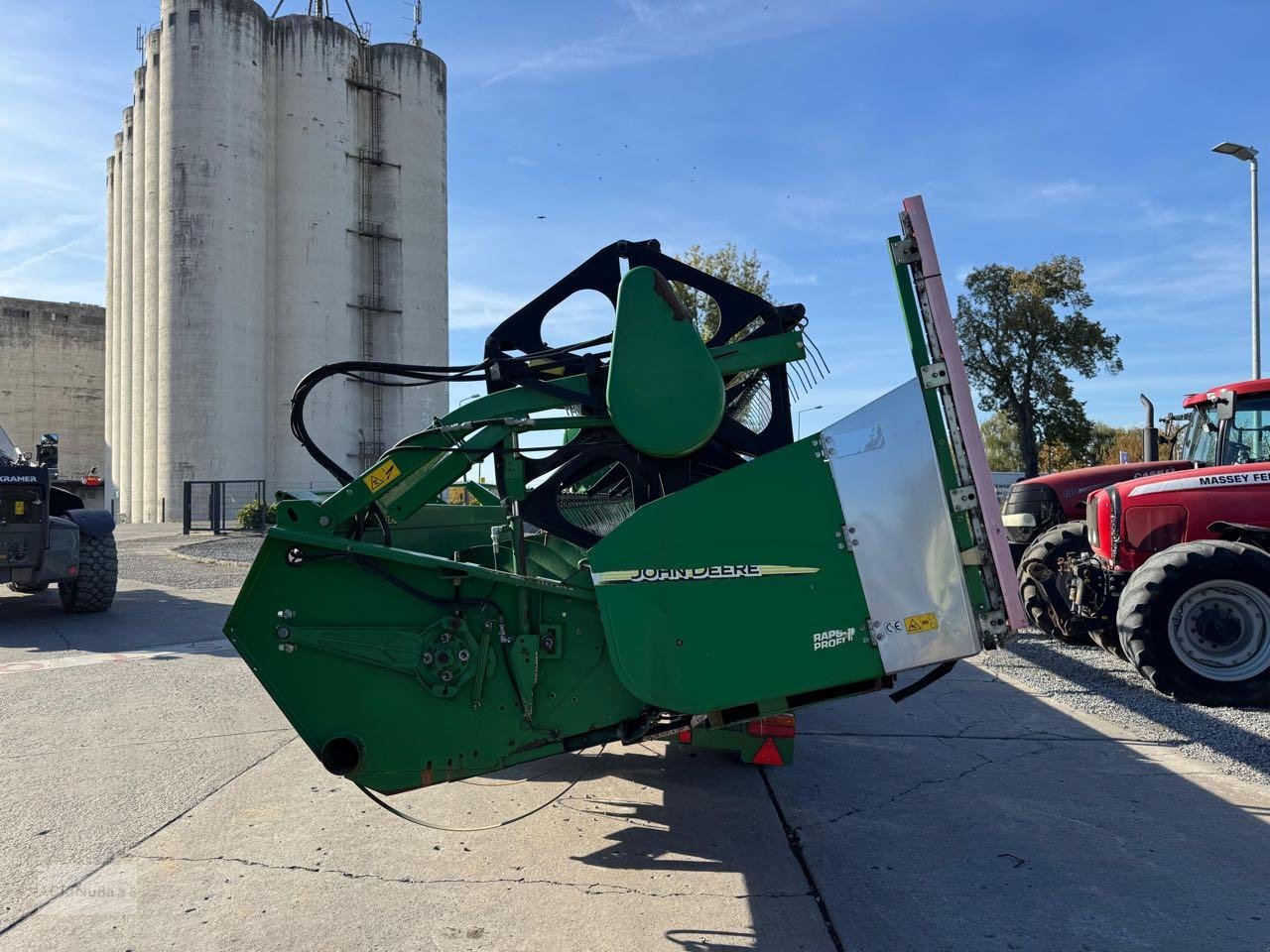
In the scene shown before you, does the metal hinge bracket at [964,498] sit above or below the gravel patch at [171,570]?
above

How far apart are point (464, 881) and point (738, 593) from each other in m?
1.62

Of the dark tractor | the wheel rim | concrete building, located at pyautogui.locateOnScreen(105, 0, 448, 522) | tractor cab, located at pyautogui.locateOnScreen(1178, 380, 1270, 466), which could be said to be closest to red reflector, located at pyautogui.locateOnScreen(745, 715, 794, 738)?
the wheel rim

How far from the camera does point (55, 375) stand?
5044 cm

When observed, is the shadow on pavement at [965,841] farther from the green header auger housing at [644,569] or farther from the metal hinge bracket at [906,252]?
the metal hinge bracket at [906,252]

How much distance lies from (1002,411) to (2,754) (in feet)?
97.6

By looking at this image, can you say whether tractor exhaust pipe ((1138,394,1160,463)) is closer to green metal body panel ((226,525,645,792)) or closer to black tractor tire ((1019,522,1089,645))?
black tractor tire ((1019,522,1089,645))

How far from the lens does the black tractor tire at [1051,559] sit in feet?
28.5

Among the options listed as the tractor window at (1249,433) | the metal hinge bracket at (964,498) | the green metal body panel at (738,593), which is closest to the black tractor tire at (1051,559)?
the tractor window at (1249,433)

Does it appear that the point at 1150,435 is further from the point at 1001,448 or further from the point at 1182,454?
the point at 1001,448

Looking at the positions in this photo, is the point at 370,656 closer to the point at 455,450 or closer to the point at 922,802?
the point at 455,450

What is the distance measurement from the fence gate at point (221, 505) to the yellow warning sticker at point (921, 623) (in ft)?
82.1

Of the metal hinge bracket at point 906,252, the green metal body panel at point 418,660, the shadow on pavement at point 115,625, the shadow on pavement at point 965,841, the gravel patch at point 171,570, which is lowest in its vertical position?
the shadow on pavement at point 965,841

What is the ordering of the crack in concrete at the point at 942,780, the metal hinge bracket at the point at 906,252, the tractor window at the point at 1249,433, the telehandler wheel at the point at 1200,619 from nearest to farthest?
the metal hinge bracket at the point at 906,252 → the crack in concrete at the point at 942,780 → the telehandler wheel at the point at 1200,619 → the tractor window at the point at 1249,433

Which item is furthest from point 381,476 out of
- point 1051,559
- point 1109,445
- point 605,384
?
point 1109,445
